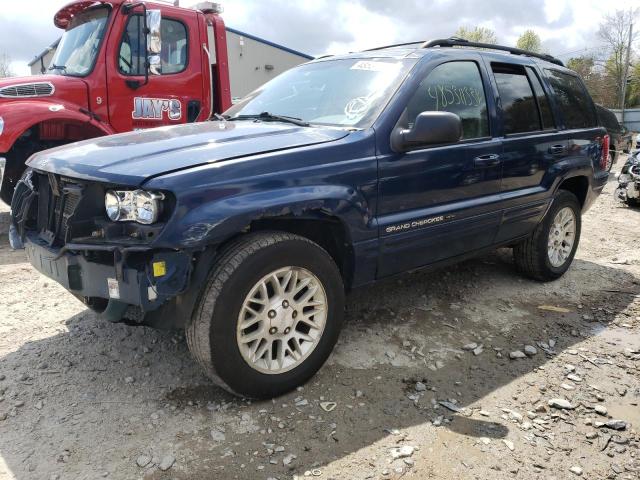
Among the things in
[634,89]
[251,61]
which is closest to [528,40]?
[634,89]

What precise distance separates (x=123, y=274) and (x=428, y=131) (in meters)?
1.76

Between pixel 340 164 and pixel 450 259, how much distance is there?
125 cm

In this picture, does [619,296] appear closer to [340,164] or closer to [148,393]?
[340,164]

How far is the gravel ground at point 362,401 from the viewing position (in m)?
2.35

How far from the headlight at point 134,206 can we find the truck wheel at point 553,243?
129 inches

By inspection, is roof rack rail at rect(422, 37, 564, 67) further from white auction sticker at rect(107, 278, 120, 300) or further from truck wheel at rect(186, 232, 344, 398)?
white auction sticker at rect(107, 278, 120, 300)

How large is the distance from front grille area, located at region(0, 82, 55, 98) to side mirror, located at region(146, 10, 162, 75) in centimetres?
107

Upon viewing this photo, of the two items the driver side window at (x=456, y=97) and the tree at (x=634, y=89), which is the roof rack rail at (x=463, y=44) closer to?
the driver side window at (x=456, y=97)

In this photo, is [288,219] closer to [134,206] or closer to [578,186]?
[134,206]

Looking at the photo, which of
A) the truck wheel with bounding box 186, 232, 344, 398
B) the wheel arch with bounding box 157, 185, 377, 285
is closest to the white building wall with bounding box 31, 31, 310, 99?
the wheel arch with bounding box 157, 185, 377, 285

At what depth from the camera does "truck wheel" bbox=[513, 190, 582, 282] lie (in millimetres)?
4527

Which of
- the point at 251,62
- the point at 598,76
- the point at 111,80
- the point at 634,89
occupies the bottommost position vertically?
the point at 111,80

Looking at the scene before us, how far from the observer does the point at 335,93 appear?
345 centimetres

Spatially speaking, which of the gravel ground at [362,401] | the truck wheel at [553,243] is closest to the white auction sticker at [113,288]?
the gravel ground at [362,401]
